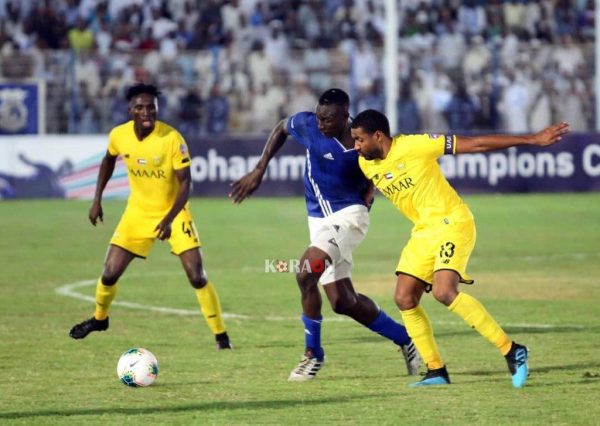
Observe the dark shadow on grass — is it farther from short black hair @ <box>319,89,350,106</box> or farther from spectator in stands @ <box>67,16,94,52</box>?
spectator in stands @ <box>67,16,94,52</box>

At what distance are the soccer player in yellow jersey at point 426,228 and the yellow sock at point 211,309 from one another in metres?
2.65

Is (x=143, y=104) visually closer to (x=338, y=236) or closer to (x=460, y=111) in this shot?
(x=338, y=236)

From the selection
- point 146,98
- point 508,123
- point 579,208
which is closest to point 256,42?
point 508,123

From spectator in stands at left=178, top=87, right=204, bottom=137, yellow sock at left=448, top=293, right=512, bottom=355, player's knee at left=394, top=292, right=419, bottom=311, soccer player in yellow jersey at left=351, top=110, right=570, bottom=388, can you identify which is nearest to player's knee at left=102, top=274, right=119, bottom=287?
soccer player in yellow jersey at left=351, top=110, right=570, bottom=388

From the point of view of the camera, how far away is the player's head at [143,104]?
12367mm

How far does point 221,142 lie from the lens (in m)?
30.7

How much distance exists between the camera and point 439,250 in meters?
9.95

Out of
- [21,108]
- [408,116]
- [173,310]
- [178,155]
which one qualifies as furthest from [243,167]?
[178,155]

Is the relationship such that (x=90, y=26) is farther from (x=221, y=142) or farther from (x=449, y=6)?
(x=449, y=6)

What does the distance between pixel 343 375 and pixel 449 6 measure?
83.7 ft

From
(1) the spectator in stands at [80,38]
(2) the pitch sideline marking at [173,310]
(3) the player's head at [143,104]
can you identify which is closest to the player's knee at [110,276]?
(3) the player's head at [143,104]

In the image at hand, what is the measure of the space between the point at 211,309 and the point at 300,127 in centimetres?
216

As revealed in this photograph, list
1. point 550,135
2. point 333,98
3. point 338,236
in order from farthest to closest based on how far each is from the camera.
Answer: point 338,236 < point 333,98 < point 550,135

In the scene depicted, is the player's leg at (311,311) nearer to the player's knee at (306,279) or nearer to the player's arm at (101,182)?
the player's knee at (306,279)
